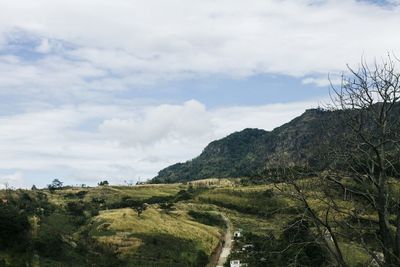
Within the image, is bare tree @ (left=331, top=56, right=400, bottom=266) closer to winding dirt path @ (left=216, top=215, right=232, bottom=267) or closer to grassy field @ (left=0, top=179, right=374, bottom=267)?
grassy field @ (left=0, top=179, right=374, bottom=267)

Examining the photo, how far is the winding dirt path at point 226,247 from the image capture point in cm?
9294

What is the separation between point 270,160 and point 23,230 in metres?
61.3

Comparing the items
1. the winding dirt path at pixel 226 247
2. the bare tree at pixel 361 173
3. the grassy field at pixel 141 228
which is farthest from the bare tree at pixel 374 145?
the winding dirt path at pixel 226 247

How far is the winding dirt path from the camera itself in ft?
305

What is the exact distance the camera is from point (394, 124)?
48.8 feet

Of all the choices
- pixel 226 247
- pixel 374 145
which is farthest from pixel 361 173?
pixel 226 247

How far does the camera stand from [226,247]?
108188 mm

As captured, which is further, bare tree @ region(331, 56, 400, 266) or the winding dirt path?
the winding dirt path

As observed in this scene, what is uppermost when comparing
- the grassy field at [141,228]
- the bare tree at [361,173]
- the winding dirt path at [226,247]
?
the bare tree at [361,173]

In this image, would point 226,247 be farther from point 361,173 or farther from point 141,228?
point 361,173

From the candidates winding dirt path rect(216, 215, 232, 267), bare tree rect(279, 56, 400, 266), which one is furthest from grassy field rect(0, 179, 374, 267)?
bare tree rect(279, 56, 400, 266)

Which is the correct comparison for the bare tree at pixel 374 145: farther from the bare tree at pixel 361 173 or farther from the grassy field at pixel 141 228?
the grassy field at pixel 141 228

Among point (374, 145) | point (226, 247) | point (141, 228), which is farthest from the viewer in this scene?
point (141, 228)

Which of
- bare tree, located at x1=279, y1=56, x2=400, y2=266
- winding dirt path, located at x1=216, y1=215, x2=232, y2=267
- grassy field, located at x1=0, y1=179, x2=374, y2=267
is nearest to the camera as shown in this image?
bare tree, located at x1=279, y1=56, x2=400, y2=266
